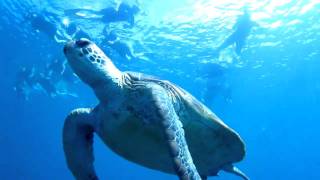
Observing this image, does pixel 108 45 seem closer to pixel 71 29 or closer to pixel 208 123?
pixel 71 29

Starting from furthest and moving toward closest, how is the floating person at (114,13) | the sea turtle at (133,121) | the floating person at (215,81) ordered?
A: the floating person at (215,81)
the floating person at (114,13)
the sea turtle at (133,121)

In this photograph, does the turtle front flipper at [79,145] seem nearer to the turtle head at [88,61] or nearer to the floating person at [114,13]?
the turtle head at [88,61]

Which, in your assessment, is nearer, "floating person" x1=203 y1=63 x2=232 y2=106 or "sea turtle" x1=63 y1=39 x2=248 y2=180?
"sea turtle" x1=63 y1=39 x2=248 y2=180

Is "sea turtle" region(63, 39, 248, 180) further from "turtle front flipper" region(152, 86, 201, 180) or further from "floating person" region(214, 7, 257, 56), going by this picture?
"floating person" region(214, 7, 257, 56)

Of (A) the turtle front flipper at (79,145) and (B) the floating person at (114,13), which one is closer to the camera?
(A) the turtle front flipper at (79,145)

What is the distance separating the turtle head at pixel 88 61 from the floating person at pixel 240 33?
12187 mm

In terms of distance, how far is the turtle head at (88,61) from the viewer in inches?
166

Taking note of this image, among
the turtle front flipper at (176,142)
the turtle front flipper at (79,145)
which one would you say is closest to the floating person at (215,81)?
the turtle front flipper at (79,145)

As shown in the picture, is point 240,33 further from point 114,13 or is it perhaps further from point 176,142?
point 176,142

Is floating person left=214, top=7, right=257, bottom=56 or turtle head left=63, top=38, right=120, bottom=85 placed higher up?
floating person left=214, top=7, right=257, bottom=56

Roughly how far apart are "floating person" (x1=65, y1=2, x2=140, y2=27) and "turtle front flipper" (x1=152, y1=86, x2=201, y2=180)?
11.0 meters

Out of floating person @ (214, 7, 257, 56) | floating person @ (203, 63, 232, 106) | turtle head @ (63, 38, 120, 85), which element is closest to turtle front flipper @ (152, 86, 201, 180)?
turtle head @ (63, 38, 120, 85)

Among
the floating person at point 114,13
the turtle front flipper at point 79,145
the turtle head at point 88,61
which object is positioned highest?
the floating person at point 114,13

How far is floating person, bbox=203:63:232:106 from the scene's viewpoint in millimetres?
22750
